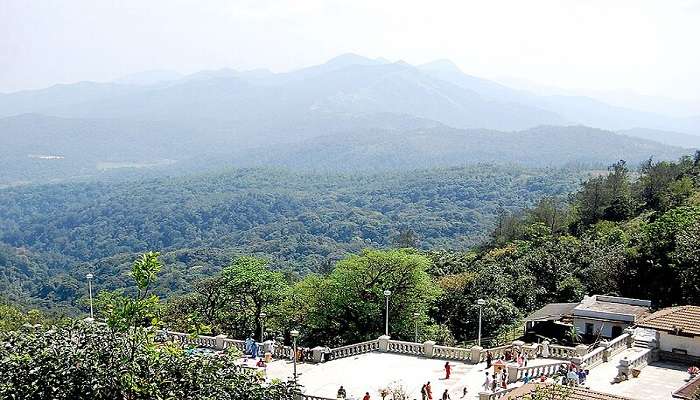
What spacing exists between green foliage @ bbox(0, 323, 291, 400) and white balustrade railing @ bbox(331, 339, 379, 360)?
15468 mm

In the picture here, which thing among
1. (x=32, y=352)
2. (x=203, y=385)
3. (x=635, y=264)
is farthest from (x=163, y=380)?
(x=635, y=264)

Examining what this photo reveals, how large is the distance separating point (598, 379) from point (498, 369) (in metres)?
3.75

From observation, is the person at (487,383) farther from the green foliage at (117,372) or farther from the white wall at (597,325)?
the green foliage at (117,372)

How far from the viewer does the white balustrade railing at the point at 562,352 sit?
1152 inches

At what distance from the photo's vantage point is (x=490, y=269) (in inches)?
2120

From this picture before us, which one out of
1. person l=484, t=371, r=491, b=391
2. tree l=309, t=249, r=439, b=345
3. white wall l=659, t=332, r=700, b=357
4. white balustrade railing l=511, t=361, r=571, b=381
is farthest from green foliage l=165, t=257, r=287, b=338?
white wall l=659, t=332, r=700, b=357

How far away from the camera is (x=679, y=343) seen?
27188 millimetres

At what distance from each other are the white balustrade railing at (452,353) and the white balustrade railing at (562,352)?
3.37 metres

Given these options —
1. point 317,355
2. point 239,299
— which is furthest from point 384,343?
point 239,299

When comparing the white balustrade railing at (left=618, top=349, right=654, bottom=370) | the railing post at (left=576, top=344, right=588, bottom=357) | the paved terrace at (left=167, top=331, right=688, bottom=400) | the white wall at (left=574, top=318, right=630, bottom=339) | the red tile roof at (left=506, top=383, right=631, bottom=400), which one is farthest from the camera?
the white wall at (left=574, top=318, right=630, bottom=339)

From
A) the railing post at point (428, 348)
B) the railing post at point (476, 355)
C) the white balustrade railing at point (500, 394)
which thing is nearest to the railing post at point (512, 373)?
the white balustrade railing at point (500, 394)

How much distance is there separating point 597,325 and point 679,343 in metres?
6.54

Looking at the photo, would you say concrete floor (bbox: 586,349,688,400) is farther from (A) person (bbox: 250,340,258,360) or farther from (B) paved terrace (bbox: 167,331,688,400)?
(A) person (bbox: 250,340,258,360)

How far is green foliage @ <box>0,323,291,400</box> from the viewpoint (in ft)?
48.8
